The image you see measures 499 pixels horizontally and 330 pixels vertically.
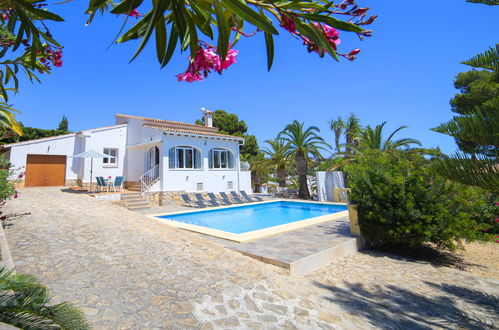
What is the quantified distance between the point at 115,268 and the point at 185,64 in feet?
14.5

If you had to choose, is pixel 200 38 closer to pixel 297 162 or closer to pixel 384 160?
pixel 384 160

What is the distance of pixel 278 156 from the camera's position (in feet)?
74.8

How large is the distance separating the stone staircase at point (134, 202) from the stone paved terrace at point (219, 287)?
7364 millimetres

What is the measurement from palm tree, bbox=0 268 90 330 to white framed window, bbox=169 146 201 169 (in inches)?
639

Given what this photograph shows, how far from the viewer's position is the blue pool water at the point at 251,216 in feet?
40.4

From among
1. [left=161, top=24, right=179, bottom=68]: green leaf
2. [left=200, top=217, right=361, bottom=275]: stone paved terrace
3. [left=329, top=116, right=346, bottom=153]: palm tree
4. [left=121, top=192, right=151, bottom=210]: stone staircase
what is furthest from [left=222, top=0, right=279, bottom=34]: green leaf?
[left=329, top=116, right=346, bottom=153]: palm tree

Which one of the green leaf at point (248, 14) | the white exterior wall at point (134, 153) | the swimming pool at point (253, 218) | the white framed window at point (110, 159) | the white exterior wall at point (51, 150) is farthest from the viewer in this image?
the white framed window at point (110, 159)

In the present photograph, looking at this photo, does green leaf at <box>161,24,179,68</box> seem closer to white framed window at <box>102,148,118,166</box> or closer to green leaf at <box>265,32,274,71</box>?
green leaf at <box>265,32,274,71</box>

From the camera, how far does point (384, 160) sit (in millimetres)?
8125

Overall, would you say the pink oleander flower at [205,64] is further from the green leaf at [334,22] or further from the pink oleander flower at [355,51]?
the pink oleander flower at [355,51]

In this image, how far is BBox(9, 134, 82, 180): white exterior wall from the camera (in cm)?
1689

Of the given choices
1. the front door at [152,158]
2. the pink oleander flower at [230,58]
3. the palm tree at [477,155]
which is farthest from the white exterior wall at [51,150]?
the palm tree at [477,155]

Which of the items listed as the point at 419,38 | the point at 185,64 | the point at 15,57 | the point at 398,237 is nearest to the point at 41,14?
the point at 185,64

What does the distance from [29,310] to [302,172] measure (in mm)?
20120
